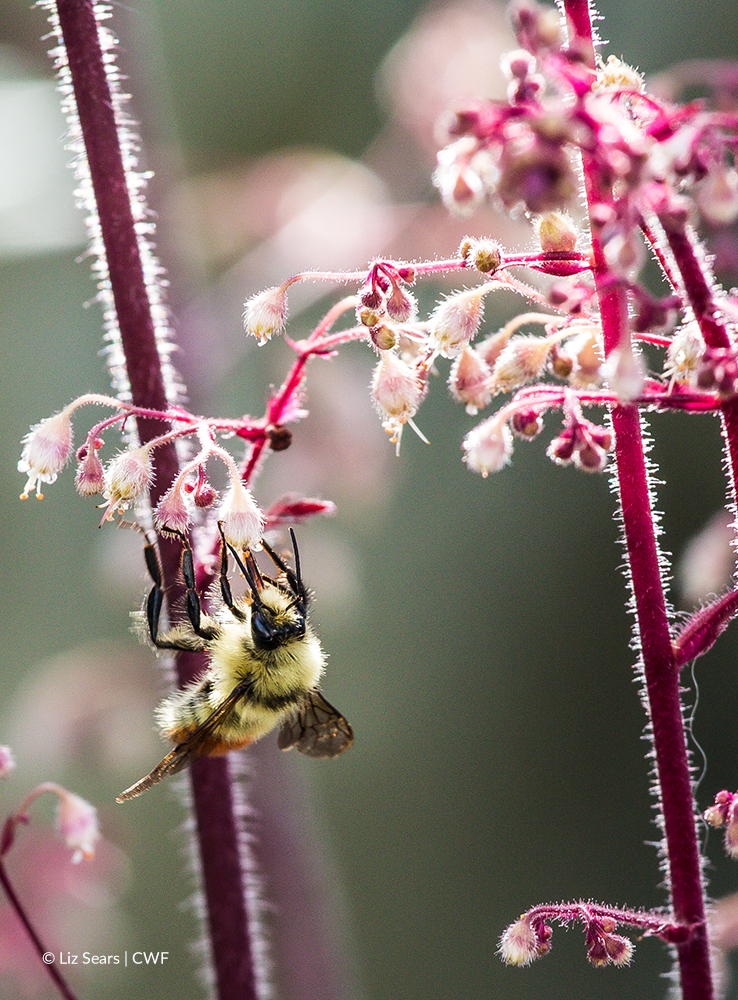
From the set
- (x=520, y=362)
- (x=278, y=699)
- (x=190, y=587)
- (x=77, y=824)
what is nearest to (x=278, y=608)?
(x=278, y=699)

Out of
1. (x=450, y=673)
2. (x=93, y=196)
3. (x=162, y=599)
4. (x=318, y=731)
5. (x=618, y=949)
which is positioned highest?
(x=93, y=196)

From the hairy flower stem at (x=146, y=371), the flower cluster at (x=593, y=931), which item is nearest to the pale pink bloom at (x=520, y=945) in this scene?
the flower cluster at (x=593, y=931)

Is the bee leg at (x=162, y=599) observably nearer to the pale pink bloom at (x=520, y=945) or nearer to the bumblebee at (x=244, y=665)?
the bumblebee at (x=244, y=665)

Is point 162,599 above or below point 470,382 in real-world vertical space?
below

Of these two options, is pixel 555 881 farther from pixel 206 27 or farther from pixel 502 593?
pixel 206 27

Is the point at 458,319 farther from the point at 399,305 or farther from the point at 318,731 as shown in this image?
the point at 318,731

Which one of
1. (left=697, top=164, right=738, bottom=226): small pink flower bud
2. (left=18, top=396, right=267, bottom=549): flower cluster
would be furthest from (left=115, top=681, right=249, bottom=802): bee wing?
(left=697, top=164, right=738, bottom=226): small pink flower bud
